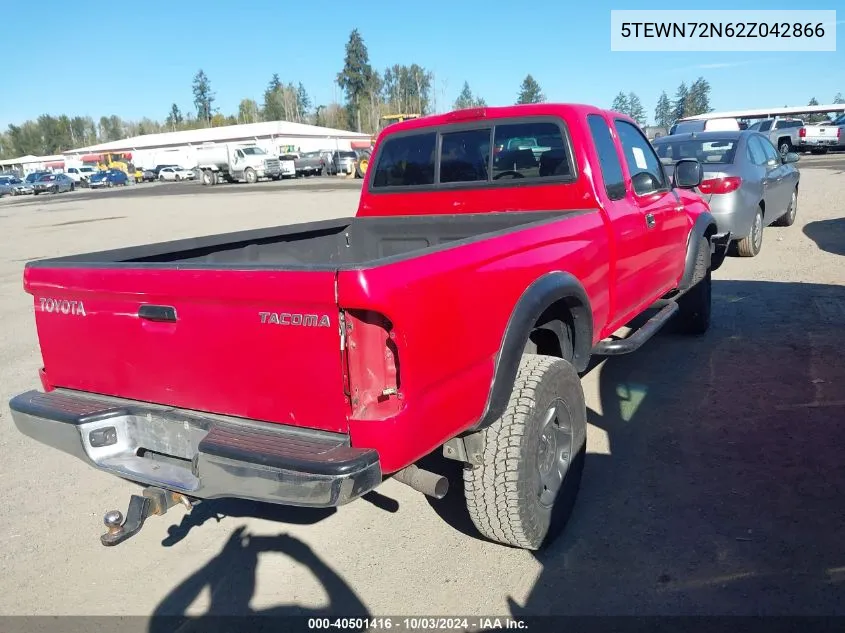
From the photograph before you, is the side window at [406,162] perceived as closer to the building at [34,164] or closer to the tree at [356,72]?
the building at [34,164]

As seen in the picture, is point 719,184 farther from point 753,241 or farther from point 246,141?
point 246,141

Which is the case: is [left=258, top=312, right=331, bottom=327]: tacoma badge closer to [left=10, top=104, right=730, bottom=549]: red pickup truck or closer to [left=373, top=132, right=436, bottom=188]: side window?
[left=10, top=104, right=730, bottom=549]: red pickup truck

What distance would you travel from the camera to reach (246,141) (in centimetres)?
6788

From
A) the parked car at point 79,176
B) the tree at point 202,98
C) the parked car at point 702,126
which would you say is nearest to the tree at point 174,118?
the tree at point 202,98

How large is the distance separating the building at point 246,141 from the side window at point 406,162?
57017 mm

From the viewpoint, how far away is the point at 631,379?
17.2ft

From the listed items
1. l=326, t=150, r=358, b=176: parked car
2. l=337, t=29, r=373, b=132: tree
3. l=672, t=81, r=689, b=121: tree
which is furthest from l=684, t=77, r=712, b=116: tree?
l=326, t=150, r=358, b=176: parked car

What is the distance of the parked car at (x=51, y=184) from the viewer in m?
51.9

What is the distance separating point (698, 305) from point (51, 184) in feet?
186

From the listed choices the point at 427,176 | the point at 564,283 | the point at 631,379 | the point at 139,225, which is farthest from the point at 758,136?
the point at 139,225

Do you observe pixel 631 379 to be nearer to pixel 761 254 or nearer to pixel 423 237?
pixel 423 237

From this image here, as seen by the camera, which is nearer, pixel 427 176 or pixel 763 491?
pixel 763 491

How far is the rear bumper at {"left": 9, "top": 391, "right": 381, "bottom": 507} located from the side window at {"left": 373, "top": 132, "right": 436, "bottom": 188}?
8.34ft

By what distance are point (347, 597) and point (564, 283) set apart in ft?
5.66
